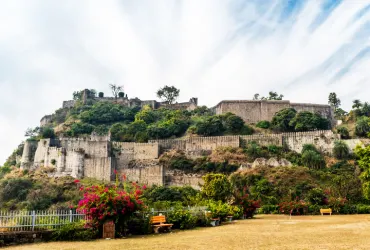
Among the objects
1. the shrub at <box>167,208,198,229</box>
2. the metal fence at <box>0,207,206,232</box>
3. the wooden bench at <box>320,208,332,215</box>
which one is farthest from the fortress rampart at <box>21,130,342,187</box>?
the metal fence at <box>0,207,206,232</box>

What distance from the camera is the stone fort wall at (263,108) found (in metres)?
52.9

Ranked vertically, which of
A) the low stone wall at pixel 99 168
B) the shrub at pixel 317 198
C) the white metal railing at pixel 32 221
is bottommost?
the shrub at pixel 317 198

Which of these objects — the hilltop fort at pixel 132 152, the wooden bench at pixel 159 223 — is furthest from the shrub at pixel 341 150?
the wooden bench at pixel 159 223

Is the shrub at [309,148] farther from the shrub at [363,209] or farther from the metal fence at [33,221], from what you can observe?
the metal fence at [33,221]

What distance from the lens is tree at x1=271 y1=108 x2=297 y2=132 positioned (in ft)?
155

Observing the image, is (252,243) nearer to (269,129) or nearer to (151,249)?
(151,249)

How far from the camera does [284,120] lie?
47.2 metres

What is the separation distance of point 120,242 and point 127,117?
5113 centimetres

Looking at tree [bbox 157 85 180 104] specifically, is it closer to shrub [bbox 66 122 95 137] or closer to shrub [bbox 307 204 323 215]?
shrub [bbox 66 122 95 137]

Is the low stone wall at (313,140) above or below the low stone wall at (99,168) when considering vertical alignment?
above

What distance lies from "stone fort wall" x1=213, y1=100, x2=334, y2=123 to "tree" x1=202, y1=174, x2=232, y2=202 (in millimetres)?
32988

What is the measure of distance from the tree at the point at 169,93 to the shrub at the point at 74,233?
59589mm

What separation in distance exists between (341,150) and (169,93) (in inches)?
1550

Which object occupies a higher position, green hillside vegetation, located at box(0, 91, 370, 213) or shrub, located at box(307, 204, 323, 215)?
green hillside vegetation, located at box(0, 91, 370, 213)
